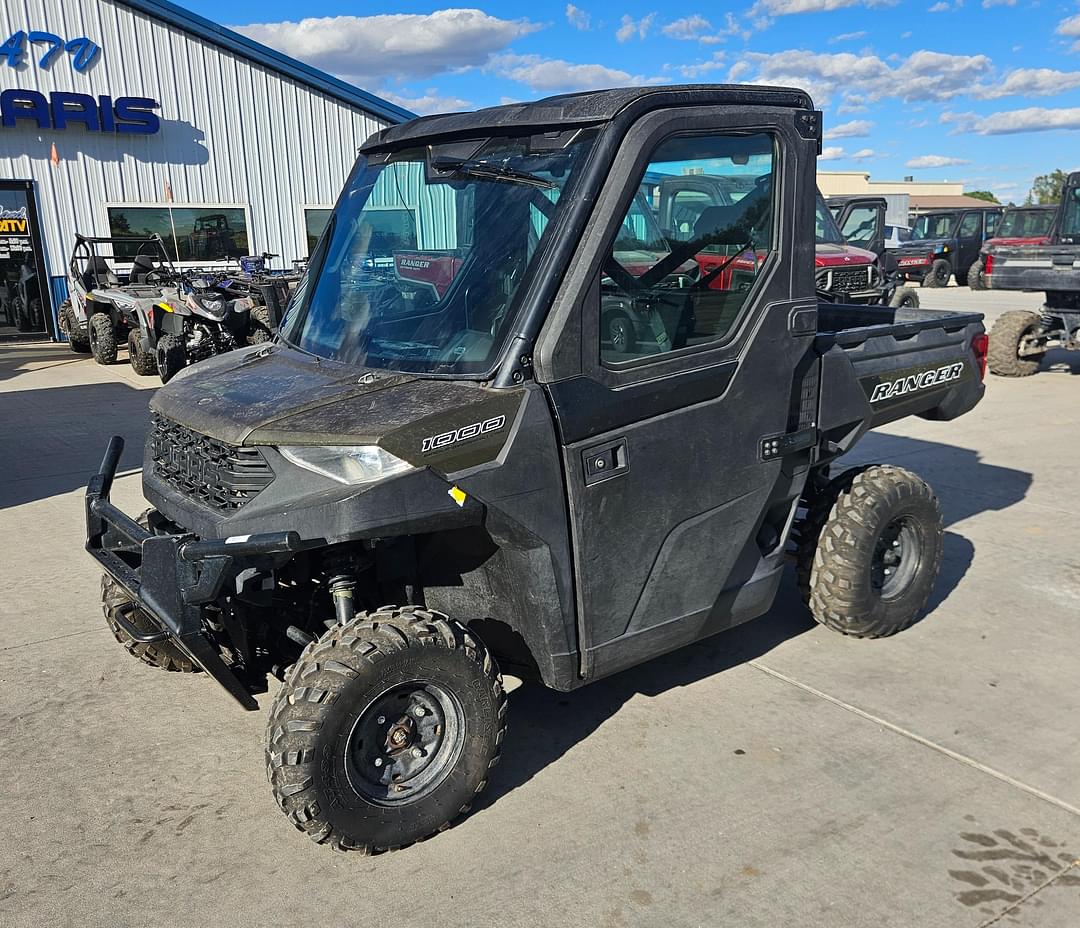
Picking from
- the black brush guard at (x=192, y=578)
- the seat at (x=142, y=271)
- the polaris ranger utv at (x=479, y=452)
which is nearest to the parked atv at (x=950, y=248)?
the seat at (x=142, y=271)

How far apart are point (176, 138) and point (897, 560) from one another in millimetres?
16383

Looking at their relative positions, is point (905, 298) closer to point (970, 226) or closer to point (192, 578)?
point (970, 226)

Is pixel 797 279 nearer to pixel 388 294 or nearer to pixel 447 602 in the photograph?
pixel 388 294

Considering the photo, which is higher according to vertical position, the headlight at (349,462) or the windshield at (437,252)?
the windshield at (437,252)

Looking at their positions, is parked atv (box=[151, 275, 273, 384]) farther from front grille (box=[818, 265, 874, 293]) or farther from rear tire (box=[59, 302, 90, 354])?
front grille (box=[818, 265, 874, 293])

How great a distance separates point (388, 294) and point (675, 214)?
1070 mm

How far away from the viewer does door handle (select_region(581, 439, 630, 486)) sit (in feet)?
10.4

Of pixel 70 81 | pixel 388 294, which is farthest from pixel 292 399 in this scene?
pixel 70 81

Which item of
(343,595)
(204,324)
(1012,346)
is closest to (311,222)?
(204,324)

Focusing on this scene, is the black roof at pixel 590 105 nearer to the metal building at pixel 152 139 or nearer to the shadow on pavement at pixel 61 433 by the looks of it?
the shadow on pavement at pixel 61 433

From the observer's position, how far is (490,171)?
327cm

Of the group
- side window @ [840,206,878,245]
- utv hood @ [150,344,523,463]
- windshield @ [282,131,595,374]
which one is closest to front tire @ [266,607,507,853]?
utv hood @ [150,344,523,463]

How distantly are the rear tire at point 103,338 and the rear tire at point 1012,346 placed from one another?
12.0 m

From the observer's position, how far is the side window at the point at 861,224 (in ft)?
59.0
